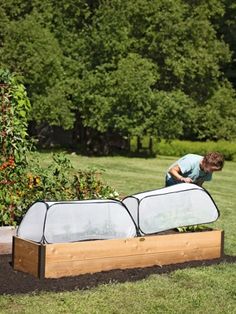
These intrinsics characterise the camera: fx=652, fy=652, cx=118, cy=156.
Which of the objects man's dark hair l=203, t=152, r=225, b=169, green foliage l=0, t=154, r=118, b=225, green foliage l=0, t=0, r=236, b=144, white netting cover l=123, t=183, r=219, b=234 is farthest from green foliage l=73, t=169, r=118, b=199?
green foliage l=0, t=0, r=236, b=144

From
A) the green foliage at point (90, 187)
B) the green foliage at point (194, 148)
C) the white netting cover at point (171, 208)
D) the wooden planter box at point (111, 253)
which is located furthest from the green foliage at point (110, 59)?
the wooden planter box at point (111, 253)

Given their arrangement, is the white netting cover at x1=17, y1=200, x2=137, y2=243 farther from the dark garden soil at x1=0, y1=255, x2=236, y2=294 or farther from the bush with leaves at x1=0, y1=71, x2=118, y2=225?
the bush with leaves at x1=0, y1=71, x2=118, y2=225

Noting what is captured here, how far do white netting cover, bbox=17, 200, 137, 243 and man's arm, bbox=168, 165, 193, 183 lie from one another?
4.18 ft

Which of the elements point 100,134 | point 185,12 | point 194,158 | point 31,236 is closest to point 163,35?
point 185,12

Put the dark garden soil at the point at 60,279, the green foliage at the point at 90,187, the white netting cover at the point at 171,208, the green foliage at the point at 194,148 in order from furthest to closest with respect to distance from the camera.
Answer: the green foliage at the point at 194,148 < the green foliage at the point at 90,187 < the white netting cover at the point at 171,208 < the dark garden soil at the point at 60,279

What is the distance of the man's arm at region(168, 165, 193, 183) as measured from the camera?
8297mm

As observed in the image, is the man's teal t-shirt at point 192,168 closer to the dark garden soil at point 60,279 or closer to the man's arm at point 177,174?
the man's arm at point 177,174

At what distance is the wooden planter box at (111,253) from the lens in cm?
639

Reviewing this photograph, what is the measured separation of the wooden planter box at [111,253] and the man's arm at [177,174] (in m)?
0.86

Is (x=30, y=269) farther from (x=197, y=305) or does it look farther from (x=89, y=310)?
(x=197, y=305)

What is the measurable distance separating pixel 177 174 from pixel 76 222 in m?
2.00

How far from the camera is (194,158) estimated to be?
8.45 metres

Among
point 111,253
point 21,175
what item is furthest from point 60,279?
point 21,175

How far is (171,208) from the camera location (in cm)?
789
